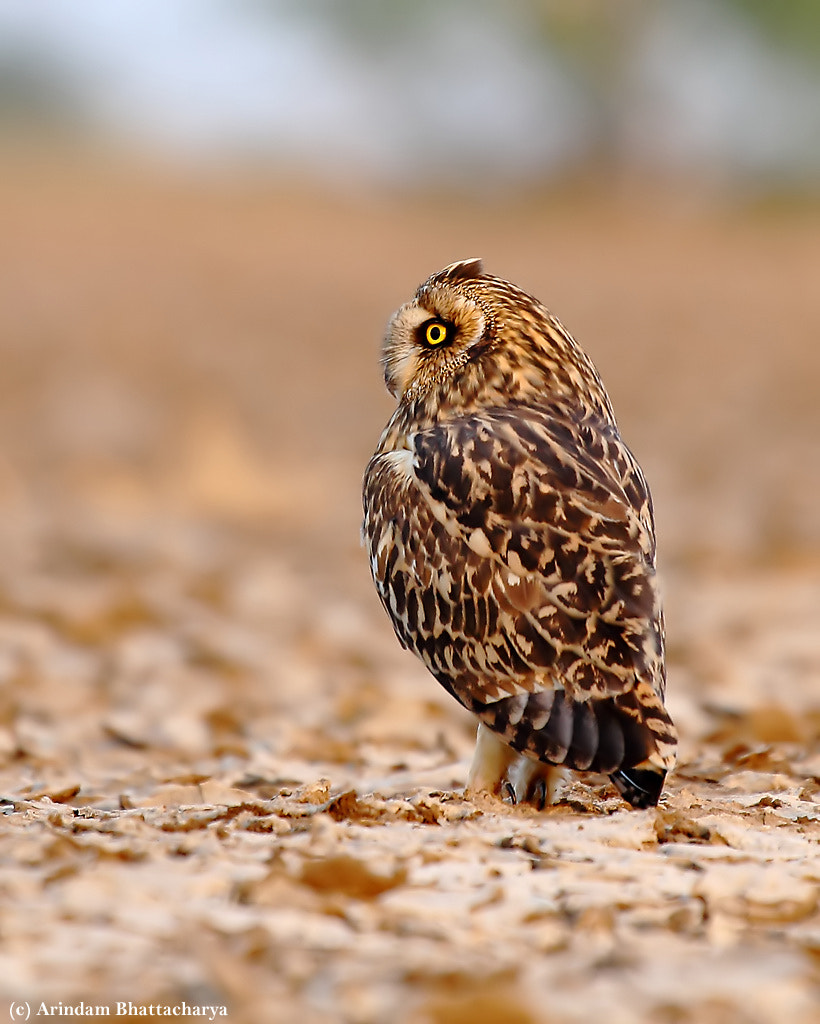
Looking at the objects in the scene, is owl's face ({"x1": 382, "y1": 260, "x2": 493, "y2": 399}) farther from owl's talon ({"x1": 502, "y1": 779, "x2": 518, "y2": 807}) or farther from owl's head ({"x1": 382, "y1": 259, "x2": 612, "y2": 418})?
owl's talon ({"x1": 502, "y1": 779, "x2": 518, "y2": 807})

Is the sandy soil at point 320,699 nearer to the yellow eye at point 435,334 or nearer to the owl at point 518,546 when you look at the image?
the owl at point 518,546

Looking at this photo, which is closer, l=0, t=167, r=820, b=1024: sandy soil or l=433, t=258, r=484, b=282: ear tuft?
l=0, t=167, r=820, b=1024: sandy soil

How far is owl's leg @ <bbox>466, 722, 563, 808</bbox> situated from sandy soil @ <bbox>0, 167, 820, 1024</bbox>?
0.26ft

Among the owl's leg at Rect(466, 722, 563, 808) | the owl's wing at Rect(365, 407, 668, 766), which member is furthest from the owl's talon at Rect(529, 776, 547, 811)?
the owl's wing at Rect(365, 407, 668, 766)

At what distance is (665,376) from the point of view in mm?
13164

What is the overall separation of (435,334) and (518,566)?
857mm

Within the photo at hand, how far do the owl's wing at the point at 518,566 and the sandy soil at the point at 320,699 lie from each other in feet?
0.99

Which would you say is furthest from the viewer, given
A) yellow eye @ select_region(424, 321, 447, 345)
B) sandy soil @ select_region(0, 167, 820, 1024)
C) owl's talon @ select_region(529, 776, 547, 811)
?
yellow eye @ select_region(424, 321, 447, 345)

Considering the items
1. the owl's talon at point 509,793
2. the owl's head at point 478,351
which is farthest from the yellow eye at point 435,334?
the owl's talon at point 509,793

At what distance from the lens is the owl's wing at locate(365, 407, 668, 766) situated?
10.4ft

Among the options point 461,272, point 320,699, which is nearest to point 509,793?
point 461,272

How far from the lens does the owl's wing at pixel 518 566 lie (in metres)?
3.16

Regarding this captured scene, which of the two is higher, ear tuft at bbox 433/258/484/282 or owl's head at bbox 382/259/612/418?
ear tuft at bbox 433/258/484/282

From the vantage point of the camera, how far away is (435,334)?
12.6 feet
